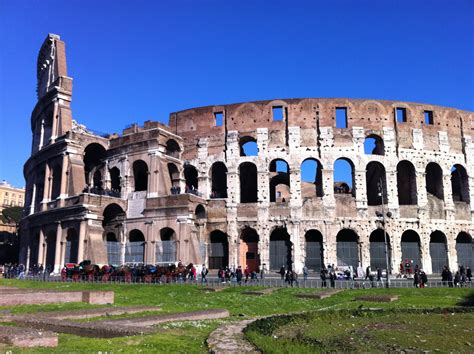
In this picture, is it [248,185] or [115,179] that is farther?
[115,179]

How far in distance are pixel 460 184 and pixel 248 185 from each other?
17838 millimetres

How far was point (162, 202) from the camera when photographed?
3472 centimetres

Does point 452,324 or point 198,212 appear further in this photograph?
point 198,212

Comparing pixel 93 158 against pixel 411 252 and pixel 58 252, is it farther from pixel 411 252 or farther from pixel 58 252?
pixel 411 252

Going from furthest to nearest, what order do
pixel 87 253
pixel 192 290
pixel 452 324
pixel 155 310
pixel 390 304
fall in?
pixel 87 253 < pixel 192 290 < pixel 390 304 < pixel 155 310 < pixel 452 324

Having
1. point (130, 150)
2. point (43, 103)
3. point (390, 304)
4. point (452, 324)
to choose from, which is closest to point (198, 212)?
point (130, 150)

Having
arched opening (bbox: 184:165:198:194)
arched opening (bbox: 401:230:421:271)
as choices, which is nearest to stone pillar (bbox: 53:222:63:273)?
arched opening (bbox: 184:165:198:194)

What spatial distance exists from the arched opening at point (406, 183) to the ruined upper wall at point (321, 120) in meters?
2.13

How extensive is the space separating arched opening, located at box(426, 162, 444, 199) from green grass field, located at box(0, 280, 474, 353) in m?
19.1

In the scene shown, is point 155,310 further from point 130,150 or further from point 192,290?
point 130,150

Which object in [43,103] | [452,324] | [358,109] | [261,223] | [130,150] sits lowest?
[452,324]

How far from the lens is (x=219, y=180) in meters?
40.4

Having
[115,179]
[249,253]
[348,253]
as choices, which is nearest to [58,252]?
[115,179]

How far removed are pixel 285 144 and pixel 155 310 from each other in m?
24.3
